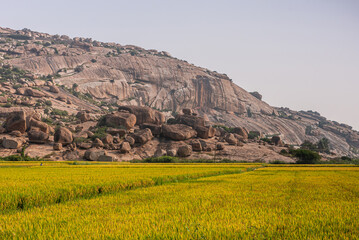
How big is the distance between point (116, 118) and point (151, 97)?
92.7 metres

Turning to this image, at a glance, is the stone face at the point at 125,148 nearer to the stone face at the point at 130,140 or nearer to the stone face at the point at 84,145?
the stone face at the point at 130,140

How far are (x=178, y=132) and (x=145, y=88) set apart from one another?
103690 millimetres

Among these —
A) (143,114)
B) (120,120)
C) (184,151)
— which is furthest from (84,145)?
(143,114)

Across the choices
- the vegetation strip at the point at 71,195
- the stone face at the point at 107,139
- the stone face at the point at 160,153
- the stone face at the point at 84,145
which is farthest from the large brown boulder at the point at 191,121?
the vegetation strip at the point at 71,195

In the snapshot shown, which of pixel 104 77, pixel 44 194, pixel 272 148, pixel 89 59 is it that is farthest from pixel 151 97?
pixel 44 194

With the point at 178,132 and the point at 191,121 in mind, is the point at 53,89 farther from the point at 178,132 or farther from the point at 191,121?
the point at 178,132

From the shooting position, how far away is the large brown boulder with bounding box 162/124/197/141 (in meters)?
80.9

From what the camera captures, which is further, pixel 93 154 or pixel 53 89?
pixel 53 89

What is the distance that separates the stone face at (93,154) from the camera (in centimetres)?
6212

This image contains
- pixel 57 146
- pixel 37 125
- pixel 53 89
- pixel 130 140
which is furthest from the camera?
pixel 53 89

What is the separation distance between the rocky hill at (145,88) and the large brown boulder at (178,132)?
57.7 m

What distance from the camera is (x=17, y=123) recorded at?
6675cm

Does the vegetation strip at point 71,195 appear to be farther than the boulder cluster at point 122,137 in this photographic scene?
No

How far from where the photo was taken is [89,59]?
618ft
